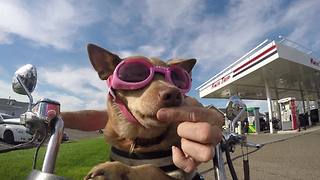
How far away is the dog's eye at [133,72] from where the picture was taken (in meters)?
2.08

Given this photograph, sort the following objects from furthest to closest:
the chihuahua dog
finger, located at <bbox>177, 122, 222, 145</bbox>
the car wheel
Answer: the car wheel → the chihuahua dog → finger, located at <bbox>177, 122, 222, 145</bbox>

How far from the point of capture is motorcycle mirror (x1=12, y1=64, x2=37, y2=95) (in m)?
1.71

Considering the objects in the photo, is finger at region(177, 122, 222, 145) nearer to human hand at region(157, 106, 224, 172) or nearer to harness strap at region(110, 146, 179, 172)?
human hand at region(157, 106, 224, 172)

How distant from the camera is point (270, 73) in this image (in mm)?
26094

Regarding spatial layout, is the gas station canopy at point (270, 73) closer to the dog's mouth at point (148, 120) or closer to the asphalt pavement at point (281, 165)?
the asphalt pavement at point (281, 165)

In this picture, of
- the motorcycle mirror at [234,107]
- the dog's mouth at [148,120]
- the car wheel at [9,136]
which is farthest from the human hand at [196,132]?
the car wheel at [9,136]

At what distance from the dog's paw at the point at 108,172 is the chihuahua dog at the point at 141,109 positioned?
0.14 meters

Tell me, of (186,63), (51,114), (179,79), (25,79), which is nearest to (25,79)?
(25,79)

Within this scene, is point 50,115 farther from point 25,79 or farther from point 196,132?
point 196,132

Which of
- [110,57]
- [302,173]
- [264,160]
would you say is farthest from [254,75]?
[110,57]

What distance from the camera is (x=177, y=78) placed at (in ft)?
7.50

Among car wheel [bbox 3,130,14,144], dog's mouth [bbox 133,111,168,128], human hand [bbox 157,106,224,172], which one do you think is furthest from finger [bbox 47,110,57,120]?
car wheel [bbox 3,130,14,144]

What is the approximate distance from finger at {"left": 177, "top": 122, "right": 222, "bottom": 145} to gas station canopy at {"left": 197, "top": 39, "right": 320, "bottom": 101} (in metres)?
21.8

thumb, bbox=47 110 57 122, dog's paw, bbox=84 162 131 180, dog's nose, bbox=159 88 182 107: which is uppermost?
dog's nose, bbox=159 88 182 107
